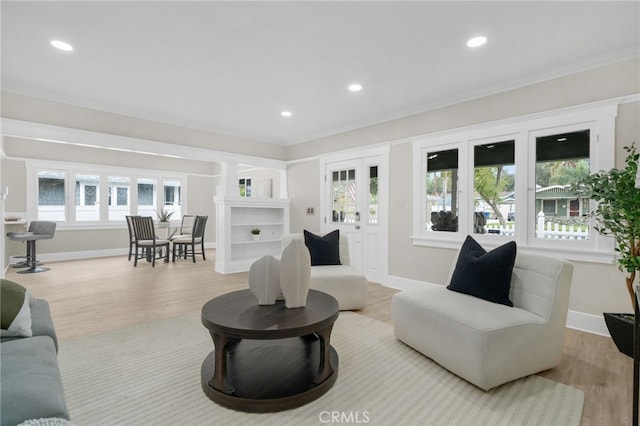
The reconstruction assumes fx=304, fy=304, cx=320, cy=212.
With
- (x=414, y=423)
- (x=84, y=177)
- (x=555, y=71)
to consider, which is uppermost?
(x=555, y=71)

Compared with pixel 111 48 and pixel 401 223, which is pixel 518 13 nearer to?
pixel 401 223

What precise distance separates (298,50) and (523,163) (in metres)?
2.66

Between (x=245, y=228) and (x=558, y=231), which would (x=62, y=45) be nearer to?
(x=245, y=228)

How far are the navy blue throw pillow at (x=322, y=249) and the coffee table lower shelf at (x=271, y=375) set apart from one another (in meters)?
1.39

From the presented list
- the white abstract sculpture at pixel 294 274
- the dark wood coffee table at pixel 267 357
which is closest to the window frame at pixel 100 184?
the dark wood coffee table at pixel 267 357

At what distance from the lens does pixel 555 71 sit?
309cm

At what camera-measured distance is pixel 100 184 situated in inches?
286

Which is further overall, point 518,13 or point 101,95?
point 101,95

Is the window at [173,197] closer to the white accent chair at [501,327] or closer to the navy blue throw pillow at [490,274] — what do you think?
the white accent chair at [501,327]

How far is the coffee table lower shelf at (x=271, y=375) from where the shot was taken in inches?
66.9

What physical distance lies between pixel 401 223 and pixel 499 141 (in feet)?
5.28

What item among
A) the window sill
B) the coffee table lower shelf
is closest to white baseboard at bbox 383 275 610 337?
the window sill

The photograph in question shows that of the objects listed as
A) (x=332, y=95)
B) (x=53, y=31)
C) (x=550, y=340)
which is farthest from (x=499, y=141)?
(x=53, y=31)

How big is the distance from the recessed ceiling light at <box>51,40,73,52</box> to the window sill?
429 centimetres
